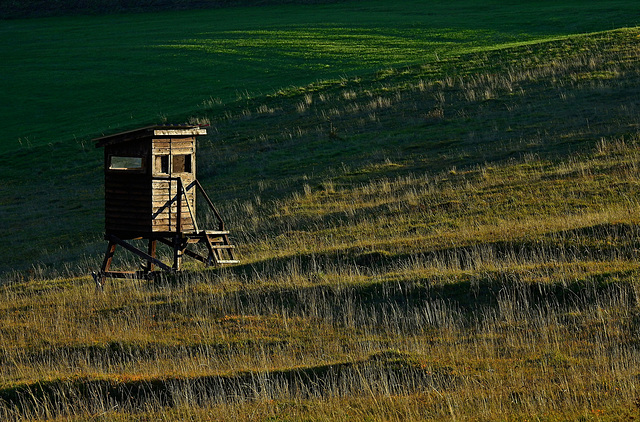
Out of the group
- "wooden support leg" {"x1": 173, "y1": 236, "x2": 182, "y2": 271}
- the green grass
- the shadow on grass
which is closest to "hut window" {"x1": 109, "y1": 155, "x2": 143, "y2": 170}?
"wooden support leg" {"x1": 173, "y1": 236, "x2": 182, "y2": 271}

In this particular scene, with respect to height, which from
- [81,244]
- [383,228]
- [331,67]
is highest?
[331,67]

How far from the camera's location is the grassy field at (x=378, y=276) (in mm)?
11562

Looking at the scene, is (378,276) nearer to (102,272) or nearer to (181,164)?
(181,164)

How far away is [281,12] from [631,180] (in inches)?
2346

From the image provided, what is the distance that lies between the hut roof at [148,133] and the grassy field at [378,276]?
12.1 feet

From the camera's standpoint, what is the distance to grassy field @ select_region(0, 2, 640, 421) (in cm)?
1156

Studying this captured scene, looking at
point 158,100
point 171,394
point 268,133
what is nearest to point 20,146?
point 158,100

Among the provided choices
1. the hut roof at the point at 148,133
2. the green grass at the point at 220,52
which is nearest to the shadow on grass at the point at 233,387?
the hut roof at the point at 148,133

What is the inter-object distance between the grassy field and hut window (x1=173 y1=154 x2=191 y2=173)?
2978 mm

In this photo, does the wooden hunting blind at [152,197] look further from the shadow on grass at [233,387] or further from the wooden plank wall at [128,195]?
the shadow on grass at [233,387]

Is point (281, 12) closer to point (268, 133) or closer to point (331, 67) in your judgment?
point (331, 67)

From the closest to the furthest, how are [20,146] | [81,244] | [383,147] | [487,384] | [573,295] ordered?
[487,384] < [573,295] < [81,244] < [383,147] < [20,146]

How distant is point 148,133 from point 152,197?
1657mm

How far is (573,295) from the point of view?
50.1 ft
